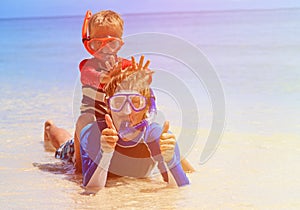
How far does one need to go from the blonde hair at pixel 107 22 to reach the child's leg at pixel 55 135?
108 centimetres

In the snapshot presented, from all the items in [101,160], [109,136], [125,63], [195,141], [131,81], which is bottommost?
[101,160]

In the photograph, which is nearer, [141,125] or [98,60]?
[141,125]

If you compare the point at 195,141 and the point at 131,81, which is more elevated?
the point at 131,81

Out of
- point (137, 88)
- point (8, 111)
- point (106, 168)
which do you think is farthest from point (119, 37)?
point (8, 111)

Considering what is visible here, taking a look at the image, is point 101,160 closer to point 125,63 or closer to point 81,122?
point 81,122

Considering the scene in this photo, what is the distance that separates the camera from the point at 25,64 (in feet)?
33.1

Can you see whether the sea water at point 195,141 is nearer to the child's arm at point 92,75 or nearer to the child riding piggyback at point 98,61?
the child riding piggyback at point 98,61

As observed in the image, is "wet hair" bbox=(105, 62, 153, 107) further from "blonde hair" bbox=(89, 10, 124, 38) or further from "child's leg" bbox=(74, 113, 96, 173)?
"blonde hair" bbox=(89, 10, 124, 38)

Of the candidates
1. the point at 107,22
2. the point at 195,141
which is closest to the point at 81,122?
the point at 107,22

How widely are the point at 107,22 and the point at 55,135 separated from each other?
1203 millimetres

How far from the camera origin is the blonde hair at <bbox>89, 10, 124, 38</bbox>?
135 inches

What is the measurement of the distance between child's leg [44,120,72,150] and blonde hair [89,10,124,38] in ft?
3.55

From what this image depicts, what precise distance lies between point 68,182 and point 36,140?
1.15m

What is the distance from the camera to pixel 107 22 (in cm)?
342
